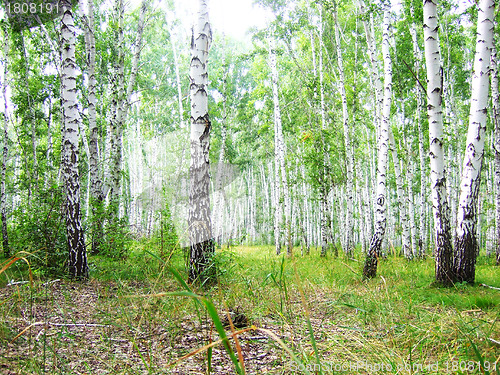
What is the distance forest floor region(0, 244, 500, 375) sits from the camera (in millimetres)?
1833

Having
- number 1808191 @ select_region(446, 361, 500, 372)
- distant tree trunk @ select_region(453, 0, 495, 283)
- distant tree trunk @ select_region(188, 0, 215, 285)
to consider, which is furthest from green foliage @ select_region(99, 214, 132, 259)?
distant tree trunk @ select_region(453, 0, 495, 283)

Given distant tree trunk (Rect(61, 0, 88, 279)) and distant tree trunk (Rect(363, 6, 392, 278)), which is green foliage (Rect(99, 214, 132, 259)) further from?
distant tree trunk (Rect(363, 6, 392, 278))

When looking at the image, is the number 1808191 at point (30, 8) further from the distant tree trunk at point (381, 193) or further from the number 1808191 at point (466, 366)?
the number 1808191 at point (466, 366)

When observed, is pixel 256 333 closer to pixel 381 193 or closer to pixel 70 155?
pixel 70 155

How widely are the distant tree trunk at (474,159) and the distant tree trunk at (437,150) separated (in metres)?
0.16

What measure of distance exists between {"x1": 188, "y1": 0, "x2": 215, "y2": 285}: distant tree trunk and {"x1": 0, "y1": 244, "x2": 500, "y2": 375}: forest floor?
41 centimetres

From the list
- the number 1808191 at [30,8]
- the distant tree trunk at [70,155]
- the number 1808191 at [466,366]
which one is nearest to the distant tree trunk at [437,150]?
the number 1808191 at [466,366]

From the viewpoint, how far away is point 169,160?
24.3m

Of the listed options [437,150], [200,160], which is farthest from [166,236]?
[437,150]

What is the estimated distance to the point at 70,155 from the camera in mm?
5023

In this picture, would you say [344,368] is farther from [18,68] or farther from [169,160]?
[169,160]

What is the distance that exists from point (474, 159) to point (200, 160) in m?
4.19

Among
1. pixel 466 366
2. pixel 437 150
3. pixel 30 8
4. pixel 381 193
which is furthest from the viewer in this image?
pixel 30 8

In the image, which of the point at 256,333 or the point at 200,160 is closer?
the point at 256,333
